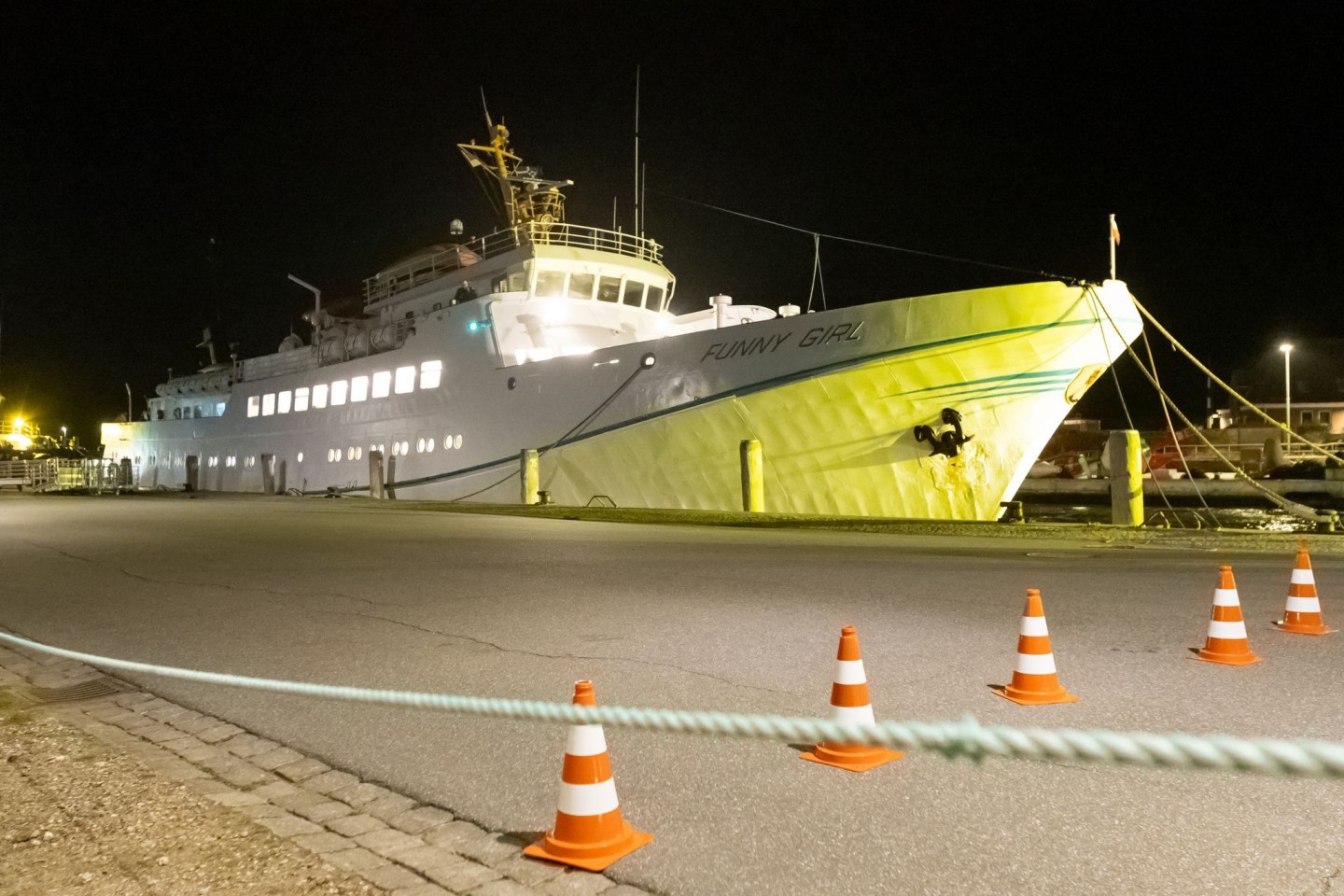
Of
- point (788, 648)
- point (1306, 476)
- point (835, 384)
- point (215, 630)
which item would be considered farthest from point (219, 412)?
point (1306, 476)

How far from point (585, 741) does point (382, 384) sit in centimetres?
2178

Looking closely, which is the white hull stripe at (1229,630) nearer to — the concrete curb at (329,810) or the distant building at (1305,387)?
the concrete curb at (329,810)

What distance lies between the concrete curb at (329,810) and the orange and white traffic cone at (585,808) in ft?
0.16

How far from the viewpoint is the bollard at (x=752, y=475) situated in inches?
562

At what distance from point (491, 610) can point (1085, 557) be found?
6638 millimetres

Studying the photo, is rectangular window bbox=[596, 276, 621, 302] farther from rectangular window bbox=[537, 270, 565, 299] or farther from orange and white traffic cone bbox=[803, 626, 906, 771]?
orange and white traffic cone bbox=[803, 626, 906, 771]

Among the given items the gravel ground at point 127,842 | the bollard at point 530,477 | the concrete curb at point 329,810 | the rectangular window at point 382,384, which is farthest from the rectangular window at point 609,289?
the gravel ground at point 127,842

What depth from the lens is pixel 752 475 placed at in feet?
47.0


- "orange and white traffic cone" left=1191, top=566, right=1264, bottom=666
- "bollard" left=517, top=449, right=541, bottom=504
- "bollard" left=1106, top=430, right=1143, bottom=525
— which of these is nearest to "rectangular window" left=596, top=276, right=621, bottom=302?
"bollard" left=517, top=449, right=541, bottom=504

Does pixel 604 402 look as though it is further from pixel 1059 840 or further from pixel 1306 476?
pixel 1306 476

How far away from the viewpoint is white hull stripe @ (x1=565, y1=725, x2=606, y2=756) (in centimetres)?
272

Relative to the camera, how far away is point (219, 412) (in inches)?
1297

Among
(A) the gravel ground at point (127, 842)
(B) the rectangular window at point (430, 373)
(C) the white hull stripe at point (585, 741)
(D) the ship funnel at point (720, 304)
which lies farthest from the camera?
(B) the rectangular window at point (430, 373)

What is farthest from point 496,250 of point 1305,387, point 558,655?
point 1305,387
